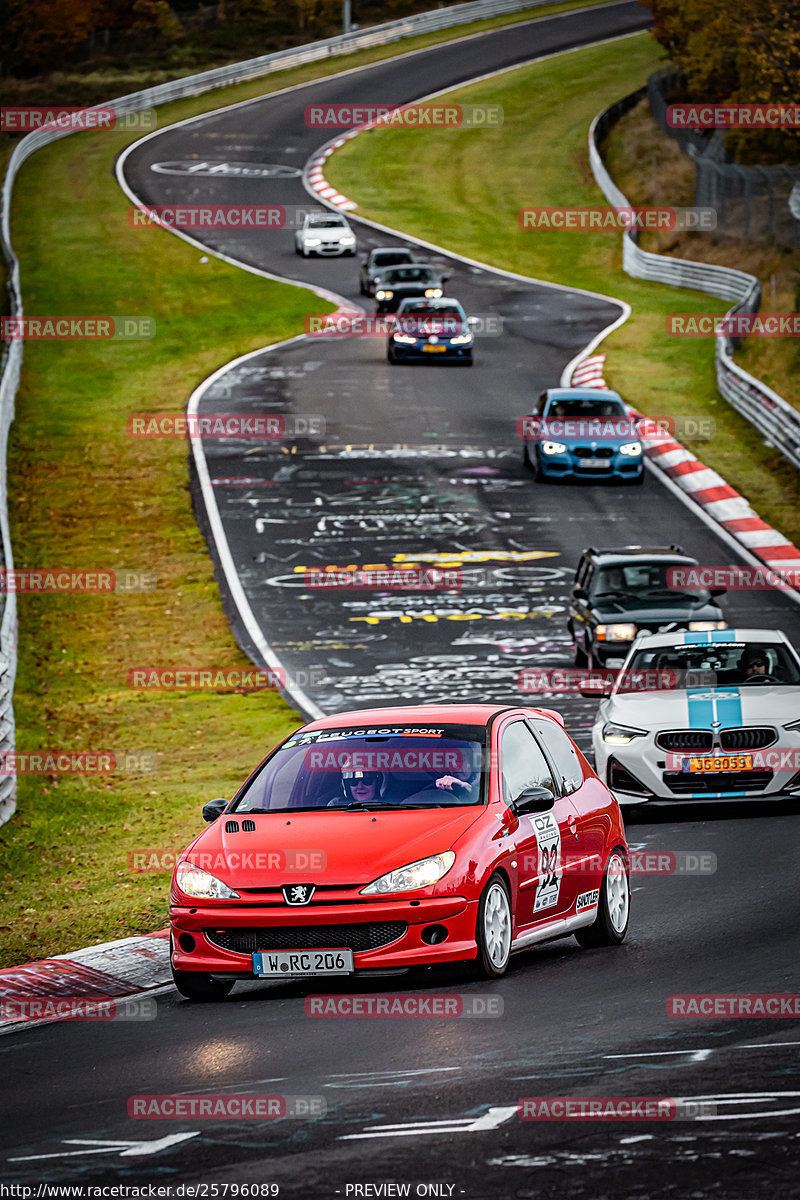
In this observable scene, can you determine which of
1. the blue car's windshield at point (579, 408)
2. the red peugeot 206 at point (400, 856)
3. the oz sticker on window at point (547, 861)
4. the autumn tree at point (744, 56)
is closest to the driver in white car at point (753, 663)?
the red peugeot 206 at point (400, 856)

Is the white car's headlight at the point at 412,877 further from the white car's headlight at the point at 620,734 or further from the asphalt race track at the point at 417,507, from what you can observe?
the asphalt race track at the point at 417,507

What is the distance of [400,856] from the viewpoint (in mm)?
9406

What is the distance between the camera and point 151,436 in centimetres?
3984

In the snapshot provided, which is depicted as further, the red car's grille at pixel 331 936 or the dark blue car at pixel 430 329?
the dark blue car at pixel 430 329

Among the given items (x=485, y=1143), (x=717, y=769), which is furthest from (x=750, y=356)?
(x=485, y=1143)

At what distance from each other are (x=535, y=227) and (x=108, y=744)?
49.2 m

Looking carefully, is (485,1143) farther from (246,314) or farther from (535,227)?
(535,227)

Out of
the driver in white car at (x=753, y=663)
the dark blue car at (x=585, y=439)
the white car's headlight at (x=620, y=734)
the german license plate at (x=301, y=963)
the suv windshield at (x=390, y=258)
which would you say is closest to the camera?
the german license plate at (x=301, y=963)

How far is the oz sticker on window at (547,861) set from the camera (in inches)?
401

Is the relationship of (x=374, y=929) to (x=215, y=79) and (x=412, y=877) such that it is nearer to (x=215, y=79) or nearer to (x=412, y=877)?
(x=412, y=877)

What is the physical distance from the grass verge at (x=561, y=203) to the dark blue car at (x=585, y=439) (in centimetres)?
208

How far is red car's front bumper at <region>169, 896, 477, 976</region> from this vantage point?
9.22 m

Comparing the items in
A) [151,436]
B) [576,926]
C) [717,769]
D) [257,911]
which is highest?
[257,911]

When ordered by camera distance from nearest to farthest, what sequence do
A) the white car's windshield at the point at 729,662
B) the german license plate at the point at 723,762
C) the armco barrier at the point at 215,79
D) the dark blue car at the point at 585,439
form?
the german license plate at the point at 723,762
the white car's windshield at the point at 729,662
the dark blue car at the point at 585,439
the armco barrier at the point at 215,79
